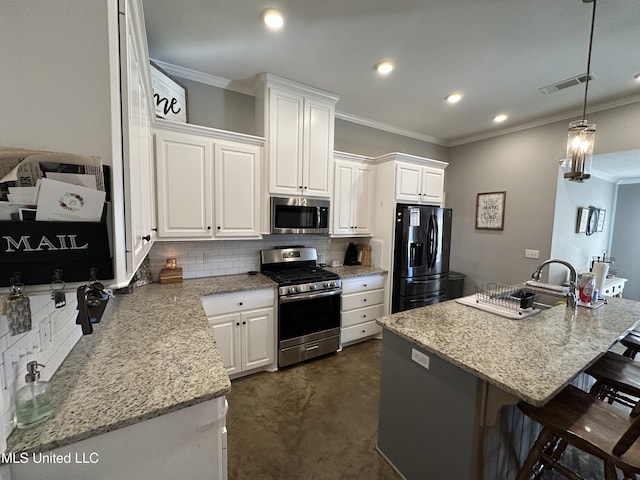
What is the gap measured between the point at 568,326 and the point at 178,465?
7.13 ft

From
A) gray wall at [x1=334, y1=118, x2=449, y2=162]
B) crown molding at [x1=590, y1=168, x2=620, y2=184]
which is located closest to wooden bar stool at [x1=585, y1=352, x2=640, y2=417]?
gray wall at [x1=334, y1=118, x2=449, y2=162]

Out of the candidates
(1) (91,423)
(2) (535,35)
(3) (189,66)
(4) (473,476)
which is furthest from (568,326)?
(3) (189,66)

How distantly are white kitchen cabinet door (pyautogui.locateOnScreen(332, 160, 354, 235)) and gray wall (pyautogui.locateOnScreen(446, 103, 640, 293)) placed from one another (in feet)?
7.28

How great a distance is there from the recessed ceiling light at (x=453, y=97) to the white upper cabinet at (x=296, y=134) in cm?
125

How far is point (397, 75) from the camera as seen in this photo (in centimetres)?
244

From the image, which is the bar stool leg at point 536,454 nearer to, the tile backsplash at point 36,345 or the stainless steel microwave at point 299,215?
the tile backsplash at point 36,345

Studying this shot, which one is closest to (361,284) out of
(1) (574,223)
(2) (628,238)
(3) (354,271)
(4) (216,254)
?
(3) (354,271)

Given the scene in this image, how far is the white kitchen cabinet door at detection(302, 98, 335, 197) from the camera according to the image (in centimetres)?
275

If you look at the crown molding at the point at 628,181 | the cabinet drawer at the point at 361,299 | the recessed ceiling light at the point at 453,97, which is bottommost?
the cabinet drawer at the point at 361,299

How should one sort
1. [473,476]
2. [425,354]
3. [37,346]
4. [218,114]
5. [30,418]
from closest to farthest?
[30,418] < [37,346] < [473,476] < [425,354] < [218,114]

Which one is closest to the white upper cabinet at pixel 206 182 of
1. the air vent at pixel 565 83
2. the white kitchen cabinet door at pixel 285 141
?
the white kitchen cabinet door at pixel 285 141

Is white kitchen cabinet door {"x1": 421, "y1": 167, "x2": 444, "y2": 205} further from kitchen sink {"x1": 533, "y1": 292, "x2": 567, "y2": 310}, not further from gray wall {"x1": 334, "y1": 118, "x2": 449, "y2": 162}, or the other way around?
kitchen sink {"x1": 533, "y1": 292, "x2": 567, "y2": 310}

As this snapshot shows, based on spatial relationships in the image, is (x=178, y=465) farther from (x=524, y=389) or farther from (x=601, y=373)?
(x=601, y=373)

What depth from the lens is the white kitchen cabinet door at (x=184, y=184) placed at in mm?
2182
